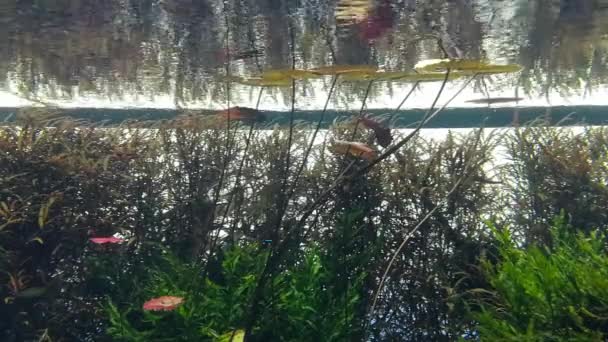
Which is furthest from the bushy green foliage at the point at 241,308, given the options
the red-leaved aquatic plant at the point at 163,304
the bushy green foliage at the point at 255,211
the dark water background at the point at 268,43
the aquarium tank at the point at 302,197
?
the dark water background at the point at 268,43

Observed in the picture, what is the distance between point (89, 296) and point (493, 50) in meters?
7.53

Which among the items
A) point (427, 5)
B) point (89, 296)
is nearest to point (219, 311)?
point (89, 296)

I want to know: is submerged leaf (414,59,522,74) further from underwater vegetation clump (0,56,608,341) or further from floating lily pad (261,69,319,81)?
underwater vegetation clump (0,56,608,341)

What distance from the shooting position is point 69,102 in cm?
1176

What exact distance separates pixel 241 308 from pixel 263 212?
1954 mm

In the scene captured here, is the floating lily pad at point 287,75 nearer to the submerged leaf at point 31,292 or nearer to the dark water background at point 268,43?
the dark water background at point 268,43

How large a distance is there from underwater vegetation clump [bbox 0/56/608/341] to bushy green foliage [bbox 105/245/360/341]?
0.39ft

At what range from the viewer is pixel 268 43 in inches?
360

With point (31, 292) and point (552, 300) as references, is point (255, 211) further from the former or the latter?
point (552, 300)

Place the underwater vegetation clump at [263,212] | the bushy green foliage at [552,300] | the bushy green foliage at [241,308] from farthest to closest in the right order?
the underwater vegetation clump at [263,212] → the bushy green foliage at [241,308] → the bushy green foliage at [552,300]

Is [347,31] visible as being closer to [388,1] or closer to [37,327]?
[388,1]

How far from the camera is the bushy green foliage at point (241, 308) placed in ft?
16.4

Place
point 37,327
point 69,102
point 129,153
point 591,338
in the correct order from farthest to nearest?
1. point 69,102
2. point 129,153
3. point 37,327
4. point 591,338

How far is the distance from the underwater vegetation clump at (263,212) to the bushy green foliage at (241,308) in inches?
4.7
